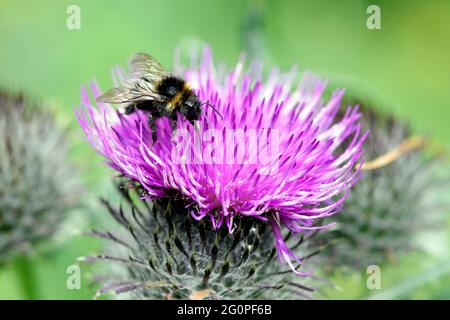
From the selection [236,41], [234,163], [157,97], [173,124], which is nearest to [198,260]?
[234,163]

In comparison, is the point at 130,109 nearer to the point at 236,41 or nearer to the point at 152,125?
the point at 152,125

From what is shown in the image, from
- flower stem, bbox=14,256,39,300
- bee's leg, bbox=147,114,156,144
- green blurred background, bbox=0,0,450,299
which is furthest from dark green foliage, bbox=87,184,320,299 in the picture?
green blurred background, bbox=0,0,450,299

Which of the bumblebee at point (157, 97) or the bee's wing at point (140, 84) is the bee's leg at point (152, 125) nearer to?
the bumblebee at point (157, 97)

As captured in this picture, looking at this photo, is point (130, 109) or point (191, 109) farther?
point (130, 109)

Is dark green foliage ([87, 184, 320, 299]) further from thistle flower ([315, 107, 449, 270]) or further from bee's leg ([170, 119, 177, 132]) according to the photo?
thistle flower ([315, 107, 449, 270])

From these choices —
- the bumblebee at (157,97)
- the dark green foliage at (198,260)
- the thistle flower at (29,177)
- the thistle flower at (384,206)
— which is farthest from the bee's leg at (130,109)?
→ the thistle flower at (384,206)

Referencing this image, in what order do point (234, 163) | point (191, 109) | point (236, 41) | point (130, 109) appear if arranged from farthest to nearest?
point (236, 41) → point (130, 109) → point (191, 109) → point (234, 163)

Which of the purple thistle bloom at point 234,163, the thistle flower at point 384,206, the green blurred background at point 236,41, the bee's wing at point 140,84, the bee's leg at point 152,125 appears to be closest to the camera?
the purple thistle bloom at point 234,163
